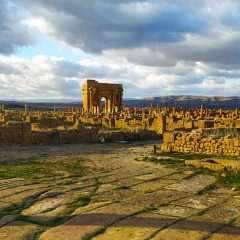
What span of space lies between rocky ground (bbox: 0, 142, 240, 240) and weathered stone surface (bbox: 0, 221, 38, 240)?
1 centimetres

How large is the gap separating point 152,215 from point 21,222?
2.06 metres

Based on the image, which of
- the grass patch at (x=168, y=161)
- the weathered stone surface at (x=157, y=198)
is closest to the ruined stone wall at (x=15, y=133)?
the grass patch at (x=168, y=161)

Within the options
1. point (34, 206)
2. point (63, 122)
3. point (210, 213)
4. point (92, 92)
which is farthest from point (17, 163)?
point (92, 92)

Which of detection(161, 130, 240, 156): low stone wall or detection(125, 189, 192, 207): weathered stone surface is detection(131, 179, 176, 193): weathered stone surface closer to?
detection(125, 189, 192, 207): weathered stone surface

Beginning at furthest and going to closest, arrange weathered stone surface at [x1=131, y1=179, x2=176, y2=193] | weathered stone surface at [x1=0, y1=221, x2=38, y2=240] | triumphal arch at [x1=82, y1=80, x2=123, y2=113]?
triumphal arch at [x1=82, y1=80, x2=123, y2=113] → weathered stone surface at [x1=131, y1=179, x2=176, y2=193] → weathered stone surface at [x1=0, y1=221, x2=38, y2=240]

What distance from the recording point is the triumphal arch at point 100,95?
59.9 meters

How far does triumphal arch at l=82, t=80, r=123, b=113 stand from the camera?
59.9m

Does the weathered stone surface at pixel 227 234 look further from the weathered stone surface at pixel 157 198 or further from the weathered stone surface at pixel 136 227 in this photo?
the weathered stone surface at pixel 157 198

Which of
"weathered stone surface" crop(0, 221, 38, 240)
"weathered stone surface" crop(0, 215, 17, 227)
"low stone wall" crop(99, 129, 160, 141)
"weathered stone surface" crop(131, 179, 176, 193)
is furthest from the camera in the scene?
"low stone wall" crop(99, 129, 160, 141)

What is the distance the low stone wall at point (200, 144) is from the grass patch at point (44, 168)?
12.3 ft

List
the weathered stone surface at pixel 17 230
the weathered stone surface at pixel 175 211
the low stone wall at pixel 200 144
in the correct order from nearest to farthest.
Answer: the weathered stone surface at pixel 17 230, the weathered stone surface at pixel 175 211, the low stone wall at pixel 200 144

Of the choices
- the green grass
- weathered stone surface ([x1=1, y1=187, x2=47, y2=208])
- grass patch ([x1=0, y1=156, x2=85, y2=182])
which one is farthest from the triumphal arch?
weathered stone surface ([x1=1, y1=187, x2=47, y2=208])

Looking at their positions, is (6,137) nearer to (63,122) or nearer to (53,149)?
(53,149)

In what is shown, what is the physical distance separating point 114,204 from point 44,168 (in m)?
4.88
